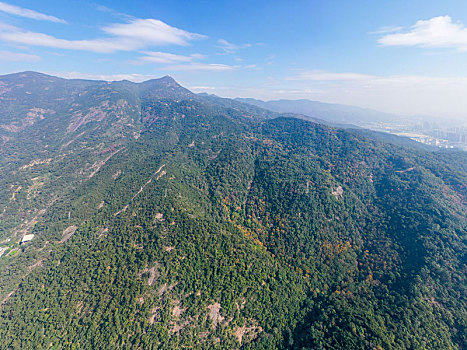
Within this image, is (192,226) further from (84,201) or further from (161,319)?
(84,201)

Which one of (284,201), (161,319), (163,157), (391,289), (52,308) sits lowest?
(52,308)

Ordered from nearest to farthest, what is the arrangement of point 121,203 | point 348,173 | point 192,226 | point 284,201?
point 192,226 → point 121,203 → point 284,201 → point 348,173

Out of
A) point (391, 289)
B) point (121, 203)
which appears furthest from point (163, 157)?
point (391, 289)

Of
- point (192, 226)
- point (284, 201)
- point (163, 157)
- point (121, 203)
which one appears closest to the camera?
point (192, 226)

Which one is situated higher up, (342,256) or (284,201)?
(284,201)

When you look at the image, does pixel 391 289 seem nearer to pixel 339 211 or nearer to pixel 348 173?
pixel 339 211

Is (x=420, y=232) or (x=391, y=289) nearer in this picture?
(x=391, y=289)
